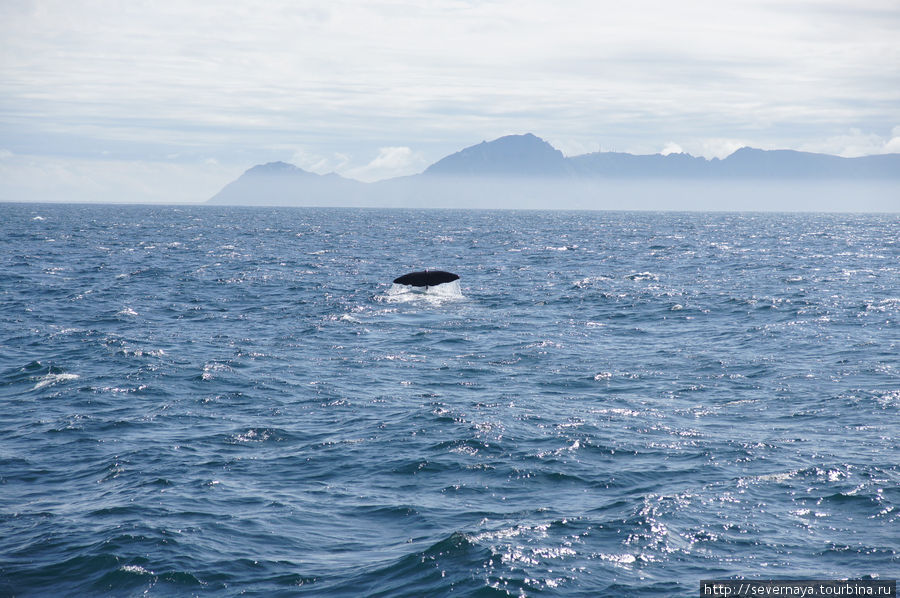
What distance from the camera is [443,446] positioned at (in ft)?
72.8

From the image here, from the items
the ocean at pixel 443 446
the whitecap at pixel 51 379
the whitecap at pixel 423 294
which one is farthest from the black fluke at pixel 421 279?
the whitecap at pixel 51 379

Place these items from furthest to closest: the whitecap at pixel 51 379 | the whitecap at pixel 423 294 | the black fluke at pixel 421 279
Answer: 1. the black fluke at pixel 421 279
2. the whitecap at pixel 423 294
3. the whitecap at pixel 51 379

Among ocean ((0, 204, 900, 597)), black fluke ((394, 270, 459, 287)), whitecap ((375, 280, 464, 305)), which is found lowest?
ocean ((0, 204, 900, 597))

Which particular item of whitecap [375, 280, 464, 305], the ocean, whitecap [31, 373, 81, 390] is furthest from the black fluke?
whitecap [31, 373, 81, 390]

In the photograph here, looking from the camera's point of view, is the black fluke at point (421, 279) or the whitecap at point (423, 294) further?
the black fluke at point (421, 279)

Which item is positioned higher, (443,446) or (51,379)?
(51,379)

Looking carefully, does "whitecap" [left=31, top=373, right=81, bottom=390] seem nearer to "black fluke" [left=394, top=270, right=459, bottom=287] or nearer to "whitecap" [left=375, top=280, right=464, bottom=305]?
"whitecap" [left=375, top=280, right=464, bottom=305]

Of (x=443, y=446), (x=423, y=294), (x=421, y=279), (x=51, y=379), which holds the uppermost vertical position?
(x=421, y=279)

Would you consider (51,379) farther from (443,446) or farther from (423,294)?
(423,294)

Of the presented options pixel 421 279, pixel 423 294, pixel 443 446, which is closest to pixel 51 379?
pixel 443 446

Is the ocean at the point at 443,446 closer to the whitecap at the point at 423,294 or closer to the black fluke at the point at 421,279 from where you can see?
the whitecap at the point at 423,294

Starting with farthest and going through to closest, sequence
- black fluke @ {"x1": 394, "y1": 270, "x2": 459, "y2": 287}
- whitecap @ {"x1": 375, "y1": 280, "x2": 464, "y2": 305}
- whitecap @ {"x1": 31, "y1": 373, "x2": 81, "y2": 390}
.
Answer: black fluke @ {"x1": 394, "y1": 270, "x2": 459, "y2": 287} < whitecap @ {"x1": 375, "y1": 280, "x2": 464, "y2": 305} < whitecap @ {"x1": 31, "y1": 373, "x2": 81, "y2": 390}

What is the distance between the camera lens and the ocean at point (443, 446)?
15.3 metres

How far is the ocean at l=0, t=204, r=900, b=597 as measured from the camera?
1530 centimetres
